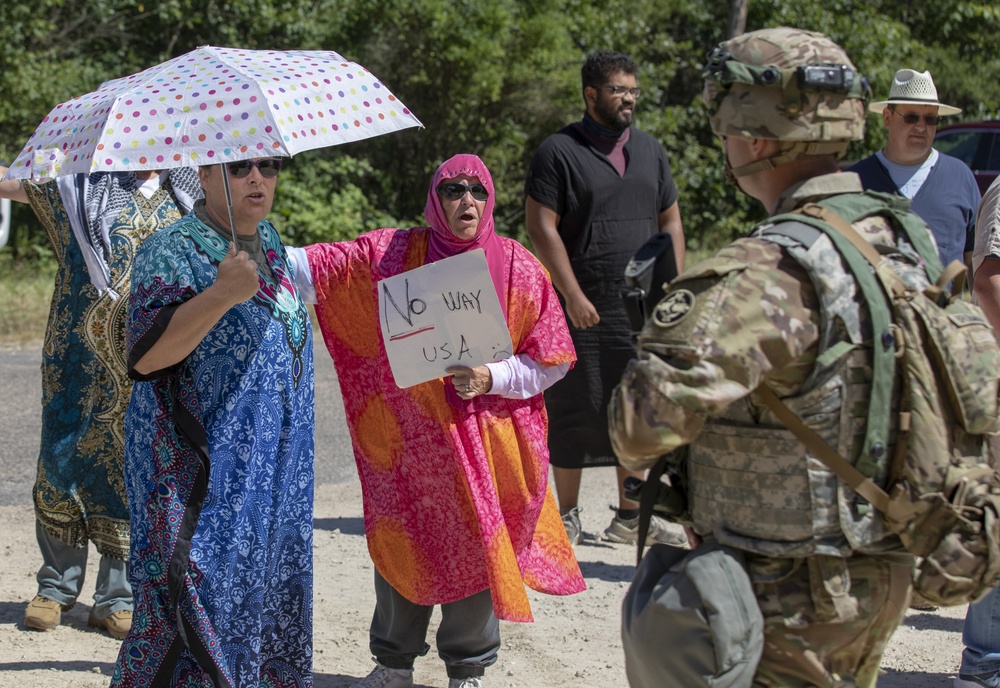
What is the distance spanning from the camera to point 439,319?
13.3ft

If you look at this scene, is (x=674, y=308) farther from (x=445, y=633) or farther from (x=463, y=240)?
(x=445, y=633)

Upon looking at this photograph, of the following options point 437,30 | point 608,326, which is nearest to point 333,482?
point 608,326

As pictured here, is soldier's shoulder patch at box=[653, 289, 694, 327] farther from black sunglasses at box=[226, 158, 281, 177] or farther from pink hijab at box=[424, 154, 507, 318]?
pink hijab at box=[424, 154, 507, 318]

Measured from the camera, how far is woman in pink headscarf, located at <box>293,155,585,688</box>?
13.6ft

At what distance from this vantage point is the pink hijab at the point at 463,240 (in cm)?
418

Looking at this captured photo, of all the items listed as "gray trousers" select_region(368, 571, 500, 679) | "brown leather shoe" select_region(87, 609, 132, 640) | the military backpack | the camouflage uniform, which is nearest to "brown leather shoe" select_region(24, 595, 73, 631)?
"brown leather shoe" select_region(87, 609, 132, 640)

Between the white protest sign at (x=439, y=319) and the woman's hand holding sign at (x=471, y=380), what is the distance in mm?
27

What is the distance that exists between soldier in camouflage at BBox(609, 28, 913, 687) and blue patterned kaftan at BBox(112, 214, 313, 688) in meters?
1.37

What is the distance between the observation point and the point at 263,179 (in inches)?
141

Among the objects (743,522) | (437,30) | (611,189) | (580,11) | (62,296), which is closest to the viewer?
(743,522)

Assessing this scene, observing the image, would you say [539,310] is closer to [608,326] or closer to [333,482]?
[608,326]

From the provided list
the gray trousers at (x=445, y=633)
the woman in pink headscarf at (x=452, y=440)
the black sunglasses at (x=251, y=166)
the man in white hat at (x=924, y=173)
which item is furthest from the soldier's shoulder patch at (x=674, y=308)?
the man in white hat at (x=924, y=173)

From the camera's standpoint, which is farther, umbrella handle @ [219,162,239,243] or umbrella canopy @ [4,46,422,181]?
umbrella handle @ [219,162,239,243]

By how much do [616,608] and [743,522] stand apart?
2947mm
